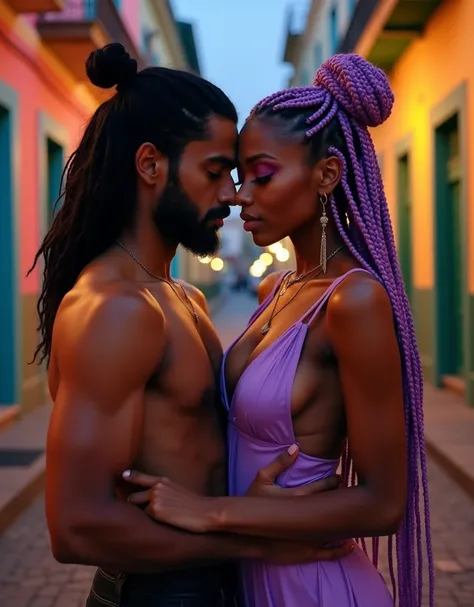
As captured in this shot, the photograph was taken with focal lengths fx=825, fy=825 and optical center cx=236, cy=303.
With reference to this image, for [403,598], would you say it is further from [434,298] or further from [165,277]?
[434,298]

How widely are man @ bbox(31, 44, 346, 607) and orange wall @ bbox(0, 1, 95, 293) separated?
275 inches

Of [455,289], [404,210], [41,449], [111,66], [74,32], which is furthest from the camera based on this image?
[404,210]

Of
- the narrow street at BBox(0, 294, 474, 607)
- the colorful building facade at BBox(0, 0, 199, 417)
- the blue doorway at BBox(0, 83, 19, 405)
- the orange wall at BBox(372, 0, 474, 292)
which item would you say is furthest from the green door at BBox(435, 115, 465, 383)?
the blue doorway at BBox(0, 83, 19, 405)

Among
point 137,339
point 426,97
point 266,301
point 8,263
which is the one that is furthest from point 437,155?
point 137,339

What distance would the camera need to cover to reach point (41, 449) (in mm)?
7277

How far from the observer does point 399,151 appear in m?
13.5

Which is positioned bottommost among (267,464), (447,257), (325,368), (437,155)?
(267,464)

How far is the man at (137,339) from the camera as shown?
5.38 ft

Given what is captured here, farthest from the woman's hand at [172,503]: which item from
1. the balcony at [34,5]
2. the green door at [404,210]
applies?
the green door at [404,210]

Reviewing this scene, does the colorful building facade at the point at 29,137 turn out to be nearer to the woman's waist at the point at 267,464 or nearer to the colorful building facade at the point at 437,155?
the colorful building facade at the point at 437,155

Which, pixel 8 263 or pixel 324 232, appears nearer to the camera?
pixel 324 232

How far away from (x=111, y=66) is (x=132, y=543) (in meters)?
1.09

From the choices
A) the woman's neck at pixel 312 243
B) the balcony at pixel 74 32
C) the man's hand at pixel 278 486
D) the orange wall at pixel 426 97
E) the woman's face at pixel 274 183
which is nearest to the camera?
the man's hand at pixel 278 486

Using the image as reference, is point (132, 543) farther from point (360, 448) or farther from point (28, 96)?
point (28, 96)
